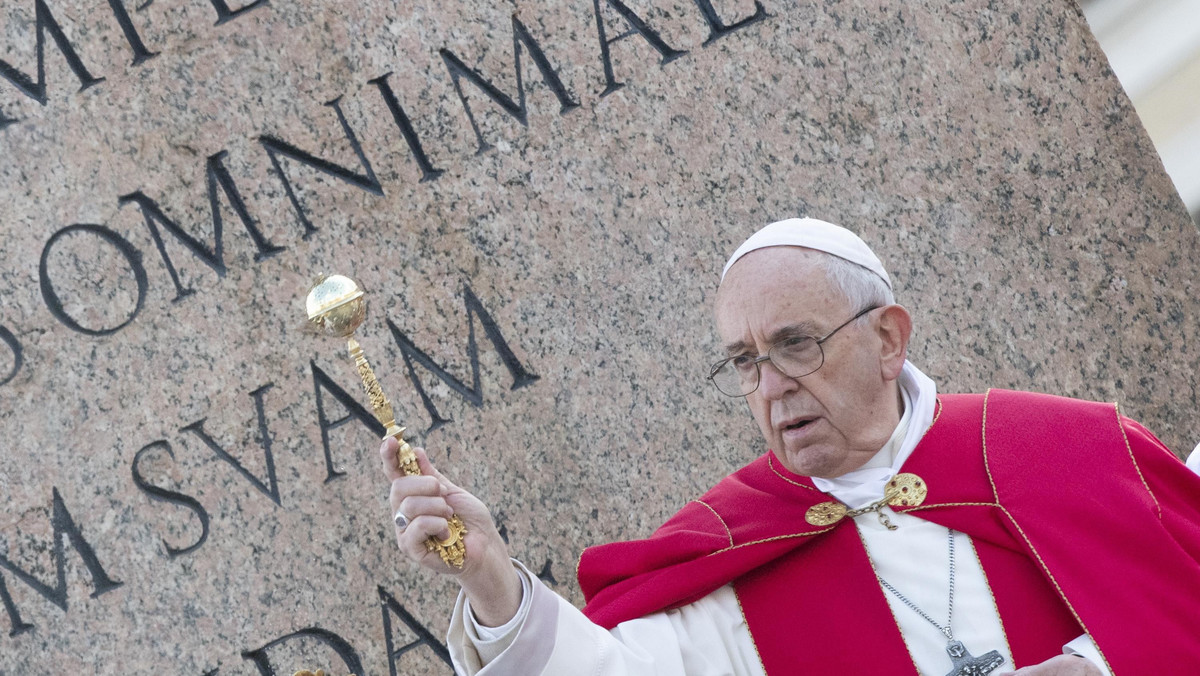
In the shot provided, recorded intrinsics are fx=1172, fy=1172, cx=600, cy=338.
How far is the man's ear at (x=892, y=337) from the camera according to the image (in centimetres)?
284

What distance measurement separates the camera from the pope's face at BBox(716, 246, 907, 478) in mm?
2748

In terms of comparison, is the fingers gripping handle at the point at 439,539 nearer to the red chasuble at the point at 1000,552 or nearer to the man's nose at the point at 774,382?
the red chasuble at the point at 1000,552

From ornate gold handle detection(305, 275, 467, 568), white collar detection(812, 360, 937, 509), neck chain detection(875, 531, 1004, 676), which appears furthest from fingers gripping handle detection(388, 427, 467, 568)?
neck chain detection(875, 531, 1004, 676)

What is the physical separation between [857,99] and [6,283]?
8.69ft

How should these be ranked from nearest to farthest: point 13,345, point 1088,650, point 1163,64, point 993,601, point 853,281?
point 1088,650 < point 993,601 < point 853,281 < point 13,345 < point 1163,64

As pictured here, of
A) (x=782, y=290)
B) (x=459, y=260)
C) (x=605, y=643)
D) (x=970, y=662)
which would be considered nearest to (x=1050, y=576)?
(x=970, y=662)

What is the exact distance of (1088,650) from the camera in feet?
8.46

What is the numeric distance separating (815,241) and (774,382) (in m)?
0.37

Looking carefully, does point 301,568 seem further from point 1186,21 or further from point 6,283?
point 1186,21

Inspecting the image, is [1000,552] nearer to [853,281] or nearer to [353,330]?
[853,281]

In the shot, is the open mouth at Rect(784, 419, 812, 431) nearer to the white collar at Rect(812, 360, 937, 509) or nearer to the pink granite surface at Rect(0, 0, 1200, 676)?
the white collar at Rect(812, 360, 937, 509)

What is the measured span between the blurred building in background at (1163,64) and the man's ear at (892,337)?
8.08ft

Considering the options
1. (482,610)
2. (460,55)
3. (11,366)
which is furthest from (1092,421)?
(11,366)

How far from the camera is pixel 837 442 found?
9.20 ft
